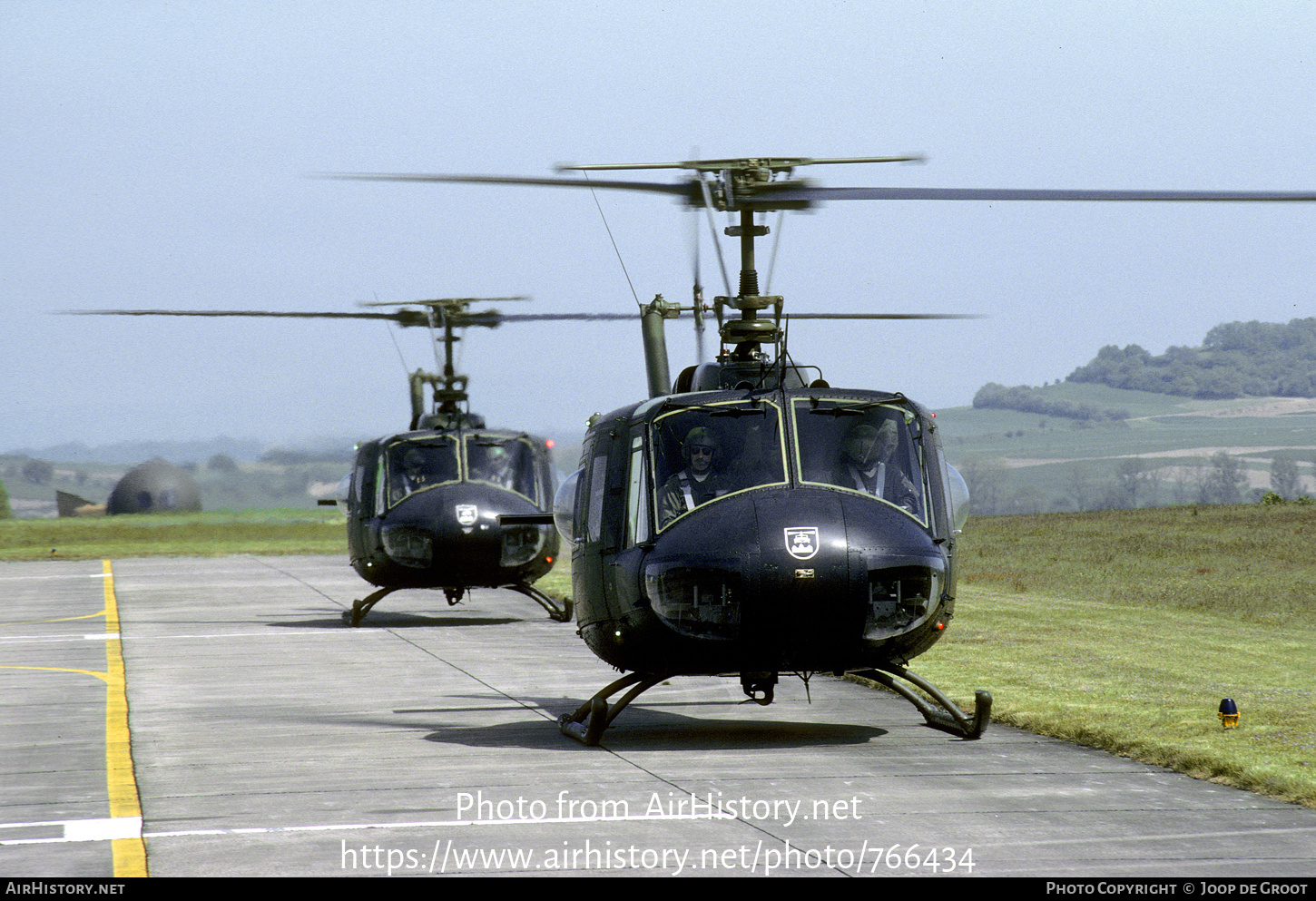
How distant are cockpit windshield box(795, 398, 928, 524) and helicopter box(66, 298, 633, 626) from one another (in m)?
11.1

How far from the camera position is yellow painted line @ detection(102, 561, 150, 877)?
7.95 metres

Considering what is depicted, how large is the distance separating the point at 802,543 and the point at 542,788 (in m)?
2.32

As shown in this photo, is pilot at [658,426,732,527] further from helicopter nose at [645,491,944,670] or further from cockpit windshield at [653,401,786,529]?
helicopter nose at [645,491,944,670]

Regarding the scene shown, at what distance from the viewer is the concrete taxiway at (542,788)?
784cm

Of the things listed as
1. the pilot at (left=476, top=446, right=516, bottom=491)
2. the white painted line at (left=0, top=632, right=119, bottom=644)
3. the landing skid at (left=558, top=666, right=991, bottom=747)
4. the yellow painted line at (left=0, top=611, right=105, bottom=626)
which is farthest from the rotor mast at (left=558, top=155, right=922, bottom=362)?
the yellow painted line at (left=0, top=611, right=105, bottom=626)


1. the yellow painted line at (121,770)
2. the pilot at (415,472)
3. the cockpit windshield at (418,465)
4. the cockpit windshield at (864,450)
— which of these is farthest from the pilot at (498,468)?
the cockpit windshield at (864,450)

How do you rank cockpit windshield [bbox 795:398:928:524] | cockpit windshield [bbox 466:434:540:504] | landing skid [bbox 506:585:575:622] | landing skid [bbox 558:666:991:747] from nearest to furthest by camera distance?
cockpit windshield [bbox 795:398:928:524] → landing skid [bbox 558:666:991:747] → cockpit windshield [bbox 466:434:540:504] → landing skid [bbox 506:585:575:622]

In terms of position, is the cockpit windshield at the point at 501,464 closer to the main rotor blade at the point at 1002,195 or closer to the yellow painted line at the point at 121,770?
the yellow painted line at the point at 121,770

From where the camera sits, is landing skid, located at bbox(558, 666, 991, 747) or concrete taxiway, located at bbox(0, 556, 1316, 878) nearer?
concrete taxiway, located at bbox(0, 556, 1316, 878)

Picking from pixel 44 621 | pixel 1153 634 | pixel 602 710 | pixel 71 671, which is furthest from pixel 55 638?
pixel 1153 634

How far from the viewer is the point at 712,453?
1150cm

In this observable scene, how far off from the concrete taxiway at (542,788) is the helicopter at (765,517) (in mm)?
759

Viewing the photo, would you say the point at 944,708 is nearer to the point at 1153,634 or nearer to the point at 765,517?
the point at 765,517

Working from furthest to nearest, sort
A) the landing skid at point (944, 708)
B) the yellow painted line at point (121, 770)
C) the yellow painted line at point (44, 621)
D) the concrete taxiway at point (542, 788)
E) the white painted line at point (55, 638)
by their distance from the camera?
1. the yellow painted line at point (44, 621)
2. the white painted line at point (55, 638)
3. the landing skid at point (944, 708)
4. the yellow painted line at point (121, 770)
5. the concrete taxiway at point (542, 788)
